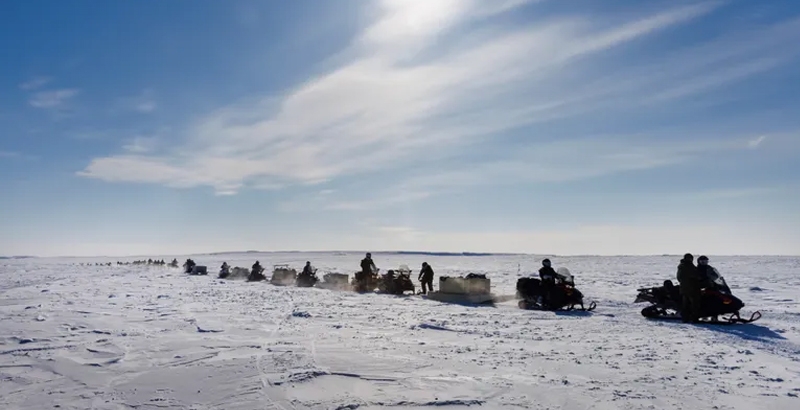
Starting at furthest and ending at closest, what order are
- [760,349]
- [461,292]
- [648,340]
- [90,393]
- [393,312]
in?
[461,292], [393,312], [648,340], [760,349], [90,393]

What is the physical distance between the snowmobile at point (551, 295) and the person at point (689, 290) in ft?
9.41

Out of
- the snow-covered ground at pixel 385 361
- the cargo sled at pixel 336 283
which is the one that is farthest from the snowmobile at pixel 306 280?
the snow-covered ground at pixel 385 361

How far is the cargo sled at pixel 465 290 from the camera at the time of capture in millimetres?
17484

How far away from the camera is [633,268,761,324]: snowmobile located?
38.5ft

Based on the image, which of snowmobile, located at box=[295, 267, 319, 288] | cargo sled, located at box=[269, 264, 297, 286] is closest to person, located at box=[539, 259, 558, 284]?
snowmobile, located at box=[295, 267, 319, 288]

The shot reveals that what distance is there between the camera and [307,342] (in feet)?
28.5

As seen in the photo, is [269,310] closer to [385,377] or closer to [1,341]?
[1,341]

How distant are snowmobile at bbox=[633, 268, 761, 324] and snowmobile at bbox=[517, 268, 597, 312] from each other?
5.72 feet

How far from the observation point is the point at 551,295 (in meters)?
14.9

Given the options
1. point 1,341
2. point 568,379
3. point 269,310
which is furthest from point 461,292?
point 1,341

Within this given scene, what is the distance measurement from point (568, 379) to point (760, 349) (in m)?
4.22

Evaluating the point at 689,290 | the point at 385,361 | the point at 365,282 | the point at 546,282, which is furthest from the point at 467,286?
the point at 385,361

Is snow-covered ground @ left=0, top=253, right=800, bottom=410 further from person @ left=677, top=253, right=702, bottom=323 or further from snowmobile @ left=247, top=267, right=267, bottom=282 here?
snowmobile @ left=247, top=267, right=267, bottom=282

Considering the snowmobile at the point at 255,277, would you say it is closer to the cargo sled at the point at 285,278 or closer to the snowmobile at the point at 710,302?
the cargo sled at the point at 285,278
